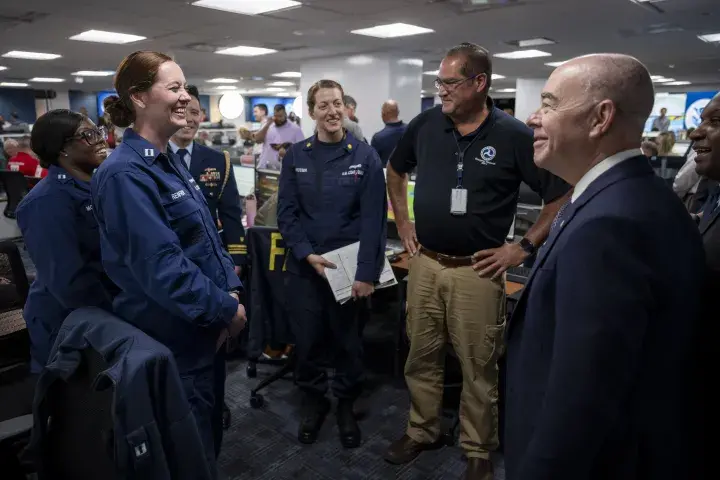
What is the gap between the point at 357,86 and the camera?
823cm

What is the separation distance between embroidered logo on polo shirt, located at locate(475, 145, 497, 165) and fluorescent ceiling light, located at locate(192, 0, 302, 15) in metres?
3.53

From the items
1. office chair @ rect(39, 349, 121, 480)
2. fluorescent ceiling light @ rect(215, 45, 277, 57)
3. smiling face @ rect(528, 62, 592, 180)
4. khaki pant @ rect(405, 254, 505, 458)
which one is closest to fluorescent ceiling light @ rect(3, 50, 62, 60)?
fluorescent ceiling light @ rect(215, 45, 277, 57)

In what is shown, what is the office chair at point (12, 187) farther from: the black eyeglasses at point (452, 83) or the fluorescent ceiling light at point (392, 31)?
the black eyeglasses at point (452, 83)

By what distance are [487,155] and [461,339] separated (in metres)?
0.71

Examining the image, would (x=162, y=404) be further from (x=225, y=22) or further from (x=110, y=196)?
(x=225, y=22)

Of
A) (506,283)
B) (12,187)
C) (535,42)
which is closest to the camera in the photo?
(506,283)

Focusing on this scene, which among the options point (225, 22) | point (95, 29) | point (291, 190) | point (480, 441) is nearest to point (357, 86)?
point (225, 22)

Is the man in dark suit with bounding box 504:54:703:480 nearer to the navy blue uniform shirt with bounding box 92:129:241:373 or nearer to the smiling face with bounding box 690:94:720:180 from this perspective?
the smiling face with bounding box 690:94:720:180

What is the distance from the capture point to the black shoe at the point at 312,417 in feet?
7.49

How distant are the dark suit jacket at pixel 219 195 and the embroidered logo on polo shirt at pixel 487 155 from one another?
1195 mm

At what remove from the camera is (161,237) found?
4.25 ft

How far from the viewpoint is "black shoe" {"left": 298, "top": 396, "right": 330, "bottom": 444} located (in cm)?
228

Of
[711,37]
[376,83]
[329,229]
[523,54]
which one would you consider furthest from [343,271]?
[523,54]

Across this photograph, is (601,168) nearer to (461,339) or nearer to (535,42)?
(461,339)
